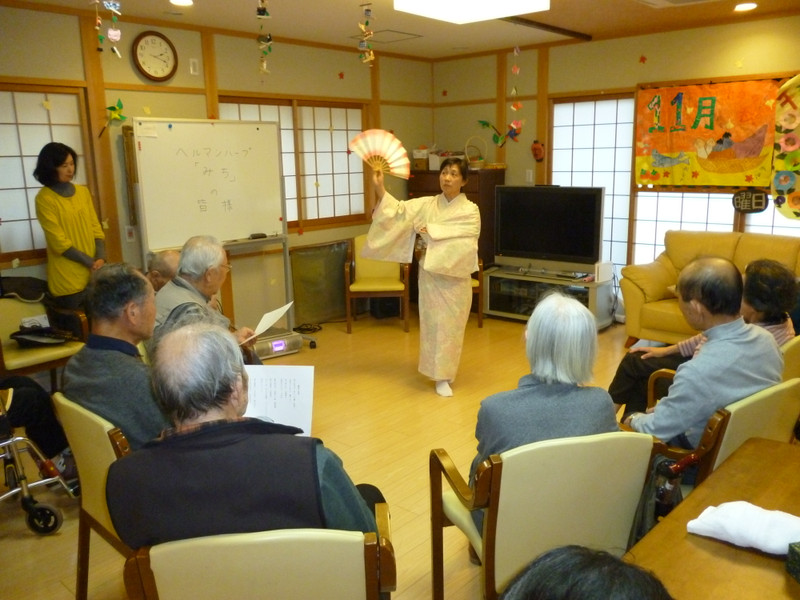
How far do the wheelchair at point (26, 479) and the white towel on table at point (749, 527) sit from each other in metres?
2.32

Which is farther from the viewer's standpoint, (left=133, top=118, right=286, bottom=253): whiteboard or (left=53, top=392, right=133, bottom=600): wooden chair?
(left=133, top=118, right=286, bottom=253): whiteboard

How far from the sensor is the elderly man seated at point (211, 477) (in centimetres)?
119

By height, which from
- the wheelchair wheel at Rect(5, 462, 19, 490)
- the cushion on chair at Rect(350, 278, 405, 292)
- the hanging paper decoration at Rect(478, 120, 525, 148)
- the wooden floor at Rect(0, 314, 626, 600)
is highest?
the hanging paper decoration at Rect(478, 120, 525, 148)

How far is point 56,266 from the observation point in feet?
13.3

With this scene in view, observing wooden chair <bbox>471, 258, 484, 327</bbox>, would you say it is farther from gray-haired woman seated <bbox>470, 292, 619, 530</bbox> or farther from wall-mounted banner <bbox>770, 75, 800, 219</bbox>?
gray-haired woman seated <bbox>470, 292, 619, 530</bbox>

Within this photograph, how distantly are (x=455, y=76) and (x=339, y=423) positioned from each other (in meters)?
4.18

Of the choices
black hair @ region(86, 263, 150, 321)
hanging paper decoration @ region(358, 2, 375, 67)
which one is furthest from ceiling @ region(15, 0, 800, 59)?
black hair @ region(86, 263, 150, 321)

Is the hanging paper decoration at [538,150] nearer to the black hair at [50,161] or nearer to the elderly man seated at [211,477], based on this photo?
the black hair at [50,161]

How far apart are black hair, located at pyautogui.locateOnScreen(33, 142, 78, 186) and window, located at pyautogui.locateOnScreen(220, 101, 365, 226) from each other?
1647 mm

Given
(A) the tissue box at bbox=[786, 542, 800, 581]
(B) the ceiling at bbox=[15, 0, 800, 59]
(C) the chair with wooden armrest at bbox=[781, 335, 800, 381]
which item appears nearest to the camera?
(A) the tissue box at bbox=[786, 542, 800, 581]

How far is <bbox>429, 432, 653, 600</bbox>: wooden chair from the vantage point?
1477 millimetres

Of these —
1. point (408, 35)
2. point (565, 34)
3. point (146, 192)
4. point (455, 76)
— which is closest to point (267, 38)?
point (146, 192)

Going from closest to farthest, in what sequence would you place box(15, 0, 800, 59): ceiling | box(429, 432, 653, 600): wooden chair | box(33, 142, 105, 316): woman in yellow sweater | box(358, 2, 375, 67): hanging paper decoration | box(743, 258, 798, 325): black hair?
box(429, 432, 653, 600): wooden chair, box(743, 258, 798, 325): black hair, box(358, 2, 375, 67): hanging paper decoration, box(33, 142, 105, 316): woman in yellow sweater, box(15, 0, 800, 59): ceiling

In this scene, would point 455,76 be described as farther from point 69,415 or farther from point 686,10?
point 69,415
